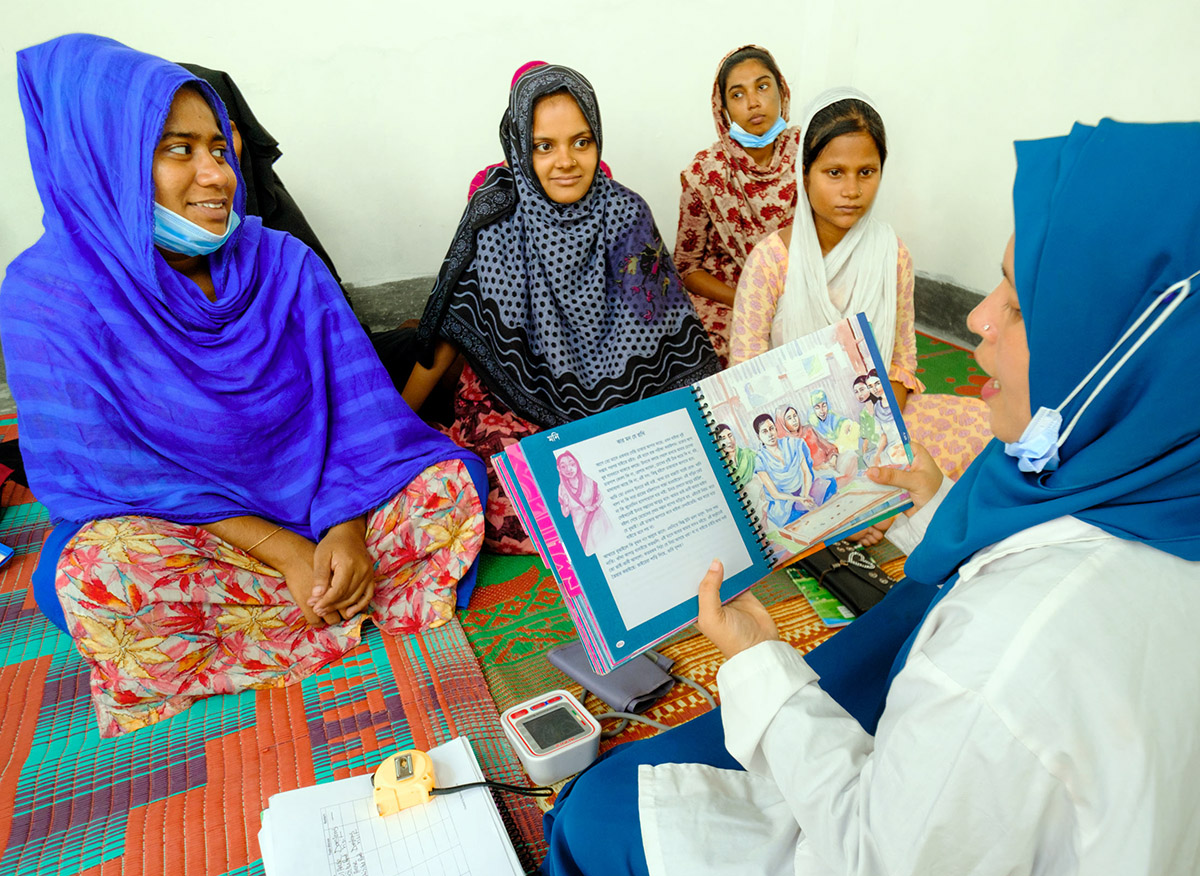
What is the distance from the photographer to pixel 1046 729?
1.76ft

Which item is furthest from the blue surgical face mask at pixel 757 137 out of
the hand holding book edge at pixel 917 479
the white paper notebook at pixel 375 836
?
the white paper notebook at pixel 375 836

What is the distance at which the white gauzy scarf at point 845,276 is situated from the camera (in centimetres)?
207

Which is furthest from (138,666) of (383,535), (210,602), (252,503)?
(383,535)

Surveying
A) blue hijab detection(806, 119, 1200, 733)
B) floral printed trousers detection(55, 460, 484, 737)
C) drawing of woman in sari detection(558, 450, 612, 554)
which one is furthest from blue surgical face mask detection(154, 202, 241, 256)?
blue hijab detection(806, 119, 1200, 733)

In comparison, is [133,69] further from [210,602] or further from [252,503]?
[210,602]

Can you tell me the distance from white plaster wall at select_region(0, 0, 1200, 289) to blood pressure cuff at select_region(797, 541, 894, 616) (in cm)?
183

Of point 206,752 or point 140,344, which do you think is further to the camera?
point 140,344

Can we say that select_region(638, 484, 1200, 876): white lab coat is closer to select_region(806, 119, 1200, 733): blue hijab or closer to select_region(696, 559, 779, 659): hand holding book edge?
select_region(806, 119, 1200, 733): blue hijab

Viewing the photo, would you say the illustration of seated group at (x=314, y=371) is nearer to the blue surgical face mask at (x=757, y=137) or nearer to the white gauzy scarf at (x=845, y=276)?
the white gauzy scarf at (x=845, y=276)

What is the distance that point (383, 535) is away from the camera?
1728mm

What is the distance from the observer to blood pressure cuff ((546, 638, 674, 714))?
1.40 metres

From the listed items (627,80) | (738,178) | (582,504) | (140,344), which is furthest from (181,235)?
(627,80)

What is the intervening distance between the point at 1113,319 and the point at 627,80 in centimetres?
321

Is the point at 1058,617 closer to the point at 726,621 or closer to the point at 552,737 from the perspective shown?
the point at 726,621
